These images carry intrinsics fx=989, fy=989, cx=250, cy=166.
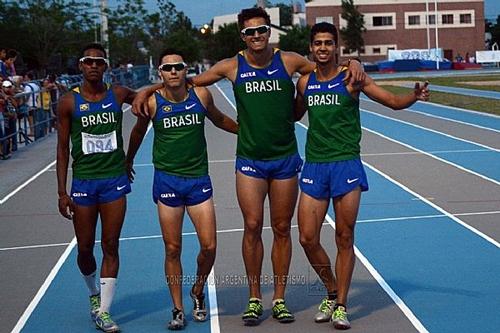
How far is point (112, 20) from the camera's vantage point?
67562 millimetres

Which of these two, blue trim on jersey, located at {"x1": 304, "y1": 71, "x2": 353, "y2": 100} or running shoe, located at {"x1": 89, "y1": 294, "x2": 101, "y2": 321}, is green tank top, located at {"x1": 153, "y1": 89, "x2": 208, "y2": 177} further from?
running shoe, located at {"x1": 89, "y1": 294, "x2": 101, "y2": 321}

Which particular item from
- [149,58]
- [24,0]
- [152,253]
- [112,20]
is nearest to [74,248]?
[152,253]

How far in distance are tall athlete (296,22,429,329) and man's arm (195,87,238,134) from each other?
68 cm

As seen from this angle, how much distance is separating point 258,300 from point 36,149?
16322 millimetres

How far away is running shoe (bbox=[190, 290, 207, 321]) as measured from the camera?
769 cm

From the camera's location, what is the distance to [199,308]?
7738 millimetres

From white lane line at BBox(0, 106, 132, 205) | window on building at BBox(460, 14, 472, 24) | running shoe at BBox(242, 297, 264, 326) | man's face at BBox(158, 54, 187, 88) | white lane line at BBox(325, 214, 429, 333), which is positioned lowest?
white lane line at BBox(325, 214, 429, 333)

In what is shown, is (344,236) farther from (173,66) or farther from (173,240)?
(173,66)

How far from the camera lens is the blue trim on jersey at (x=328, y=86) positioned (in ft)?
24.0

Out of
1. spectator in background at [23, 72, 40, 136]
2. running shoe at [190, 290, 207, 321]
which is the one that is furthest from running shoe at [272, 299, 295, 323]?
spectator in background at [23, 72, 40, 136]

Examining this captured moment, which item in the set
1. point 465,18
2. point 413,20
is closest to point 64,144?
point 413,20

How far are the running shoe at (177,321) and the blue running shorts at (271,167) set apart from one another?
1163mm

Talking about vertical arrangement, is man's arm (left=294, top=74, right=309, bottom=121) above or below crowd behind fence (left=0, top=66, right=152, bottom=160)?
above

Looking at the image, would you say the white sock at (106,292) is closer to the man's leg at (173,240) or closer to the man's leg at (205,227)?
the man's leg at (173,240)
